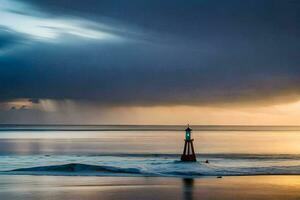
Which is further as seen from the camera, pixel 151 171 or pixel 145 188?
pixel 151 171

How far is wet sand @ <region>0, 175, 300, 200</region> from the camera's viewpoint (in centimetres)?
3117

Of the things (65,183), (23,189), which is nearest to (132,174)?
(65,183)

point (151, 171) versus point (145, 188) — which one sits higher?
point (151, 171)

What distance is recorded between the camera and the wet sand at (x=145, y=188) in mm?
31172

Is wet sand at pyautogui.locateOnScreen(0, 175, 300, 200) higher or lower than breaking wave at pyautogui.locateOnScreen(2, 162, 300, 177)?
lower

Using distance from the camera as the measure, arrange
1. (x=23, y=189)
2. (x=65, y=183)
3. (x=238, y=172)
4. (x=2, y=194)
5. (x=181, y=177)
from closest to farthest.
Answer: (x=2, y=194) → (x=23, y=189) → (x=65, y=183) → (x=181, y=177) → (x=238, y=172)

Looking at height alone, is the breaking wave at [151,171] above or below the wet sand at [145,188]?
above

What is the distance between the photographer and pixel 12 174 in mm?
41000

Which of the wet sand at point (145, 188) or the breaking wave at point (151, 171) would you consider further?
the breaking wave at point (151, 171)

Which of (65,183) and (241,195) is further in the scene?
(65,183)

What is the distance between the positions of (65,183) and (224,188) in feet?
30.7

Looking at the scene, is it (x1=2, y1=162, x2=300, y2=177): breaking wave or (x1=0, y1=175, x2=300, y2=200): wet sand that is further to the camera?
(x1=2, y1=162, x2=300, y2=177): breaking wave

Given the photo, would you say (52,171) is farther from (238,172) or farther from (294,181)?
(294,181)

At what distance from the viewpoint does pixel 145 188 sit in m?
34.4
